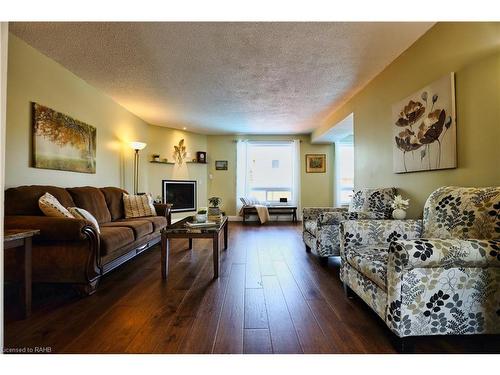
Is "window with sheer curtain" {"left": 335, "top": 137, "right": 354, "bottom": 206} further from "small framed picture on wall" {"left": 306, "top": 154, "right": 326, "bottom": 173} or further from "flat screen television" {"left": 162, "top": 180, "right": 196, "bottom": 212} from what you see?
"flat screen television" {"left": 162, "top": 180, "right": 196, "bottom": 212}

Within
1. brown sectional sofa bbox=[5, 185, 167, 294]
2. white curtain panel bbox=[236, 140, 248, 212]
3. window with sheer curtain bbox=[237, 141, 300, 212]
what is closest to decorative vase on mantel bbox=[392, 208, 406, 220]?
brown sectional sofa bbox=[5, 185, 167, 294]

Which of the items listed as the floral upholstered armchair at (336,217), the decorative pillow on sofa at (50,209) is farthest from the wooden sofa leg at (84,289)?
the floral upholstered armchair at (336,217)

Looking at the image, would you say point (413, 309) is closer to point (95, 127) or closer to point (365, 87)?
point (365, 87)

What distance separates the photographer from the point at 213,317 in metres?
1.78

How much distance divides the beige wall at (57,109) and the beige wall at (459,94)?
3.99 metres

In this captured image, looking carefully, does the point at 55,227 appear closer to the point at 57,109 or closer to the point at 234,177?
the point at 57,109

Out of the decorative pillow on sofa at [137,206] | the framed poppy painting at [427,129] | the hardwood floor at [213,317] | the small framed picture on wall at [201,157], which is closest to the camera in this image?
the hardwood floor at [213,317]

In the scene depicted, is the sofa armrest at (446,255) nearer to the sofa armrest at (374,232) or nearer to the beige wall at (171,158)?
the sofa armrest at (374,232)

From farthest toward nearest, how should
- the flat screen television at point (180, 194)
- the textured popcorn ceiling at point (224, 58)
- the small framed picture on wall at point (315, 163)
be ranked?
the small framed picture on wall at point (315, 163), the flat screen television at point (180, 194), the textured popcorn ceiling at point (224, 58)

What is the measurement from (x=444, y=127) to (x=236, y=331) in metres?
2.36

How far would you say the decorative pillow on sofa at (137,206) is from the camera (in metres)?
3.91

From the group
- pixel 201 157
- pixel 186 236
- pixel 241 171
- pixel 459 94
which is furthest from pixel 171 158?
pixel 459 94

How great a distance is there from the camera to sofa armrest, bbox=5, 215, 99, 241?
2049 millimetres

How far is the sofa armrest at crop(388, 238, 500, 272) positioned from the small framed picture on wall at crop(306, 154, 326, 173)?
233 inches
